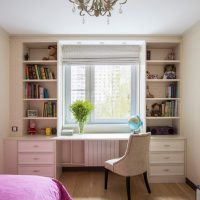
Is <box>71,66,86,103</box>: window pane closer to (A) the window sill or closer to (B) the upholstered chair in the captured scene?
(A) the window sill

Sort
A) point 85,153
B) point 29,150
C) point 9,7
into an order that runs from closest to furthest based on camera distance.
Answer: point 9,7 → point 29,150 → point 85,153

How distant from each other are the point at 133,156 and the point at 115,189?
0.71 m

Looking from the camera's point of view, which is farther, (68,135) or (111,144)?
(111,144)

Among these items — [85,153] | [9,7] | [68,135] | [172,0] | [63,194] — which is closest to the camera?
[63,194]

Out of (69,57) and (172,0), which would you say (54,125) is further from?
(172,0)

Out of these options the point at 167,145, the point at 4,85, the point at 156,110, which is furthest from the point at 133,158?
the point at 4,85

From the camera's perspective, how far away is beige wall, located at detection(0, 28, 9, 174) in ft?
11.0

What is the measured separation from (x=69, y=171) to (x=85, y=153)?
51cm

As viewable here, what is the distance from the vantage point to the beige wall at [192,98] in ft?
10.4

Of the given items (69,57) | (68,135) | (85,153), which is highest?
(69,57)

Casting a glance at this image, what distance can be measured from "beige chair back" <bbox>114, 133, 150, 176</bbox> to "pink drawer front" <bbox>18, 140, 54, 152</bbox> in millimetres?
1106

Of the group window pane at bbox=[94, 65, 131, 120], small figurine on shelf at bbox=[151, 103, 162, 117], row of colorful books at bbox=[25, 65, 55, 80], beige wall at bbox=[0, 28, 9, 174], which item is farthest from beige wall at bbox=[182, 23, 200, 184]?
beige wall at bbox=[0, 28, 9, 174]

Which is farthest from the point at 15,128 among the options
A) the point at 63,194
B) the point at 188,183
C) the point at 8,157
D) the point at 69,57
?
the point at 188,183

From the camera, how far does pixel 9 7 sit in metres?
2.58
